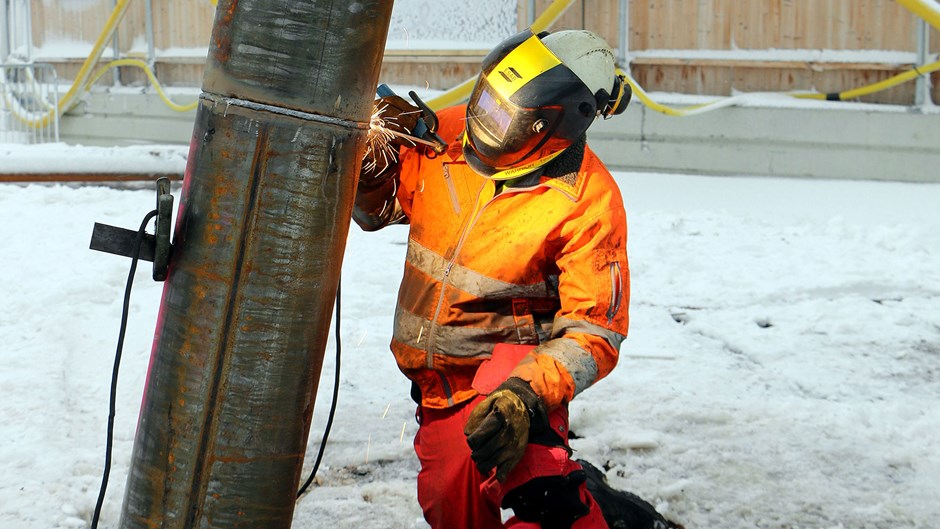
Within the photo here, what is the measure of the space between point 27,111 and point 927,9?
36.8 ft

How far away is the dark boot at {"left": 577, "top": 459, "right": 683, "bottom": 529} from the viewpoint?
345cm

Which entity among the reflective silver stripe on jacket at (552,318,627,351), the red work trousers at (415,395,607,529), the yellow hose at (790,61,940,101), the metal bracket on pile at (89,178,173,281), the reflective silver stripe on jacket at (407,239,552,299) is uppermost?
the yellow hose at (790,61,940,101)

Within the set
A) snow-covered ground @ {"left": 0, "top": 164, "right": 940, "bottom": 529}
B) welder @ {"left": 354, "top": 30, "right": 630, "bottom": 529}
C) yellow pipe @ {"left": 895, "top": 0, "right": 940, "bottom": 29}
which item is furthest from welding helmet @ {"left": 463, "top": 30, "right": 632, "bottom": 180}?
yellow pipe @ {"left": 895, "top": 0, "right": 940, "bottom": 29}

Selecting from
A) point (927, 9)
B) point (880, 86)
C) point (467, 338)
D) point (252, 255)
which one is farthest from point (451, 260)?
point (880, 86)

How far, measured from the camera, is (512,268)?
2865 mm

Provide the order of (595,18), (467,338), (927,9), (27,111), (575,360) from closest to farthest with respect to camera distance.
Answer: (575,360)
(467,338)
(927,9)
(595,18)
(27,111)

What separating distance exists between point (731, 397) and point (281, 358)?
321 centimetres

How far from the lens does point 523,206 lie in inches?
114

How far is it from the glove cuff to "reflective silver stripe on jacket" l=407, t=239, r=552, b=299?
351 mm

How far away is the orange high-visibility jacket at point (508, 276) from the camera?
271 centimetres

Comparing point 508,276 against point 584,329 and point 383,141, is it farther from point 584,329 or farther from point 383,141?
point 383,141

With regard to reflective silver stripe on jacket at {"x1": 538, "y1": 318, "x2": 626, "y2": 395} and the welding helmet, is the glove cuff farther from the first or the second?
the welding helmet

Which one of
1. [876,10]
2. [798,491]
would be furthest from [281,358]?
[876,10]

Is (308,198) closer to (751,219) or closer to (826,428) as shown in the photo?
(826,428)
